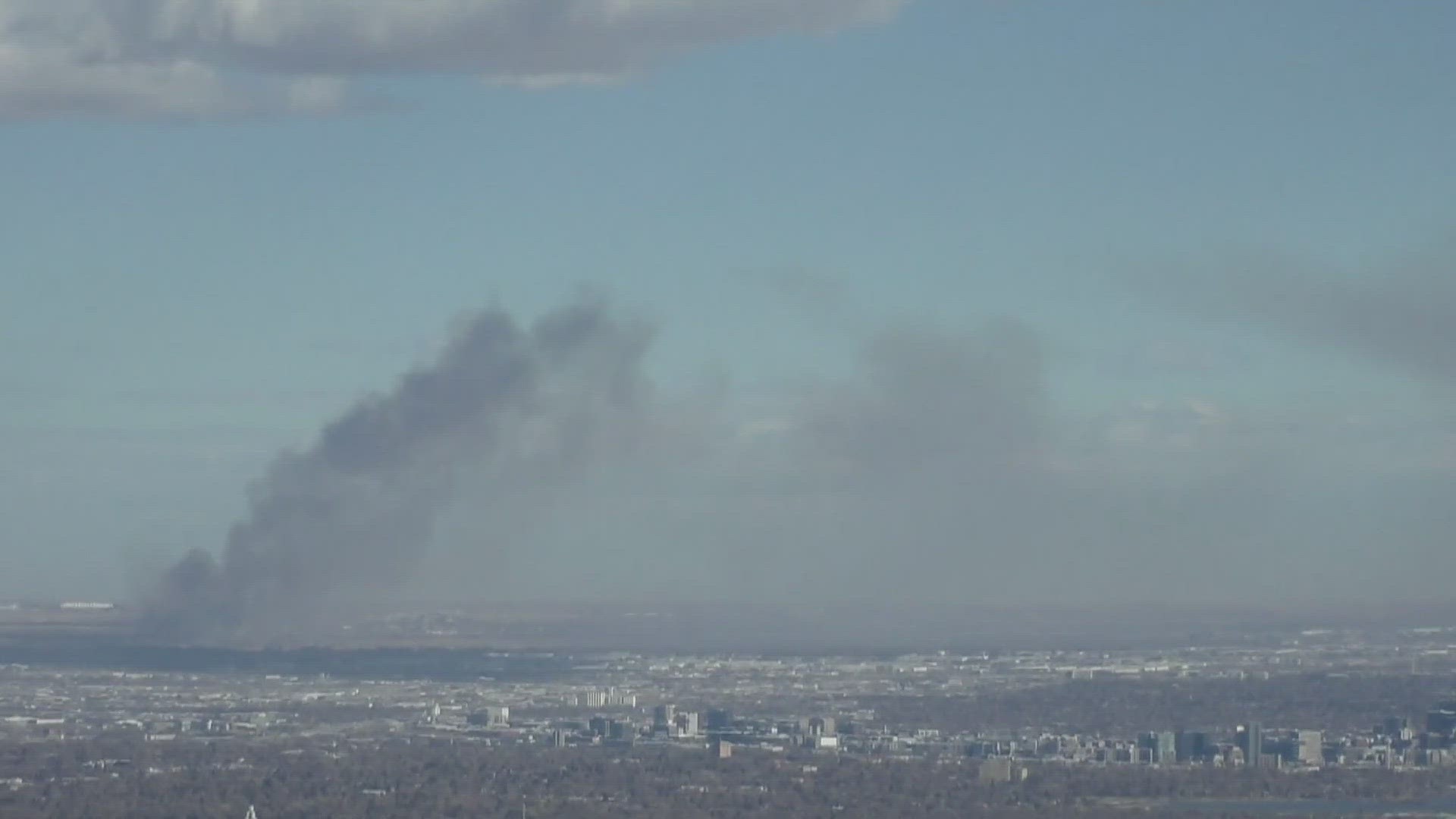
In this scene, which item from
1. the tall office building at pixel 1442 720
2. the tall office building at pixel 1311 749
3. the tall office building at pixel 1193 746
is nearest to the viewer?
the tall office building at pixel 1311 749

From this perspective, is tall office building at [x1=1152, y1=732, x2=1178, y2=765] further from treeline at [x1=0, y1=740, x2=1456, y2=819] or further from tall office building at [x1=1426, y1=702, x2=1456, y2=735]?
tall office building at [x1=1426, y1=702, x2=1456, y2=735]

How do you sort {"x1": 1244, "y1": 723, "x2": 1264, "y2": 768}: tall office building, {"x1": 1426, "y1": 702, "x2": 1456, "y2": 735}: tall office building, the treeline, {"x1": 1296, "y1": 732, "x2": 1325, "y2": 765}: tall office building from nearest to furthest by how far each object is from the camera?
the treeline → {"x1": 1244, "y1": 723, "x2": 1264, "y2": 768}: tall office building → {"x1": 1296, "y1": 732, "x2": 1325, "y2": 765}: tall office building → {"x1": 1426, "y1": 702, "x2": 1456, "y2": 735}: tall office building

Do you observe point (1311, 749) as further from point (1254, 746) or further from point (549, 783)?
point (549, 783)

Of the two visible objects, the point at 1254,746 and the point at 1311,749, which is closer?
the point at 1311,749

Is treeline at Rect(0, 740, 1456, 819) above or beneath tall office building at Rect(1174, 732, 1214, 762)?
beneath

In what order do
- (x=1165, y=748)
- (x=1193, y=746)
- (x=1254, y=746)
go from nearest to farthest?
(x=1165, y=748), (x=1254, y=746), (x=1193, y=746)

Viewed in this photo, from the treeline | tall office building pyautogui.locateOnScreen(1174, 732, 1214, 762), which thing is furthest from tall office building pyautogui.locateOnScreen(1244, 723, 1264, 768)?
the treeline

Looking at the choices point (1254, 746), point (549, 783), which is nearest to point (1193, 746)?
point (1254, 746)

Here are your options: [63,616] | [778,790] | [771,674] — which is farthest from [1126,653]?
[778,790]

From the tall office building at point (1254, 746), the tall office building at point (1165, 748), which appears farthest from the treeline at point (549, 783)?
the tall office building at point (1165, 748)

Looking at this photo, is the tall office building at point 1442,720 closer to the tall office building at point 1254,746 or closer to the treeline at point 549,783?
the tall office building at point 1254,746

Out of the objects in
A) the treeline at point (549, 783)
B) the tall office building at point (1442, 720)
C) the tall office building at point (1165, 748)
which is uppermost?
the tall office building at point (1442, 720)
